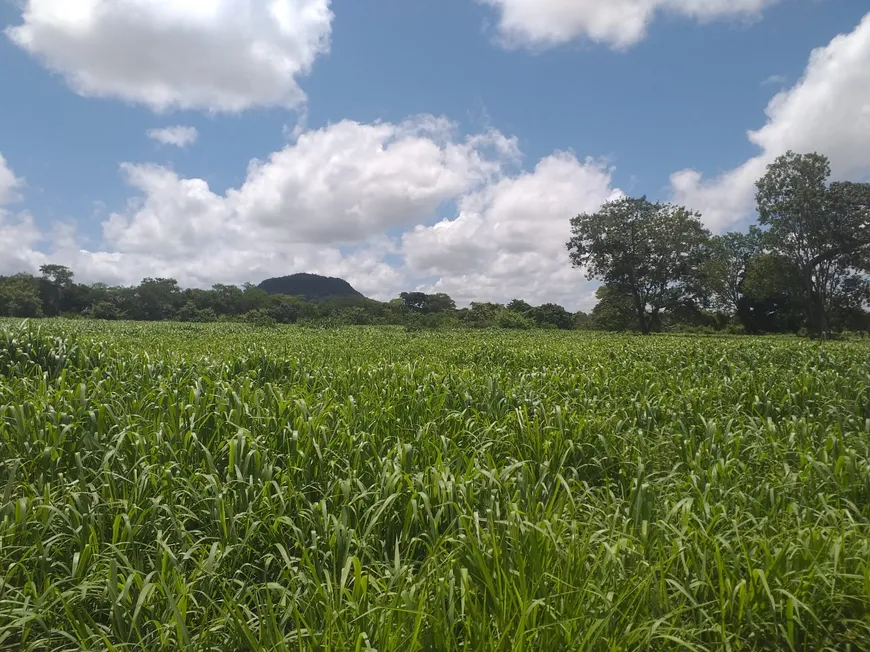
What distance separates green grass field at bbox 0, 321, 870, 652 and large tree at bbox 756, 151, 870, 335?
121 ft

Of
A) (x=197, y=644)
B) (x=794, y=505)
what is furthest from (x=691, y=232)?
(x=197, y=644)

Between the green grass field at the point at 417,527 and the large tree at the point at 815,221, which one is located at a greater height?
the large tree at the point at 815,221

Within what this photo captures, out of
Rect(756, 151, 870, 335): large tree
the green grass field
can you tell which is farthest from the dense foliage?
the green grass field

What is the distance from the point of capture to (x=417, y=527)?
303cm

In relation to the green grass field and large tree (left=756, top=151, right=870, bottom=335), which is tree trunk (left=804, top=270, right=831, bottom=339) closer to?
large tree (left=756, top=151, right=870, bottom=335)

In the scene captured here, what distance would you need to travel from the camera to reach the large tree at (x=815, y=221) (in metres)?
33.4

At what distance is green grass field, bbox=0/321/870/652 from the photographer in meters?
2.10

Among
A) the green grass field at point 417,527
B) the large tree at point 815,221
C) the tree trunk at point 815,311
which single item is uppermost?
the large tree at point 815,221

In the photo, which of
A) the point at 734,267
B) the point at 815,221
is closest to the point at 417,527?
the point at 815,221

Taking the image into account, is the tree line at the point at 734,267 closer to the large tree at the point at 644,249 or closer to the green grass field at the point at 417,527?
the large tree at the point at 644,249

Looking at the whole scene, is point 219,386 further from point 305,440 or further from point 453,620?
point 453,620

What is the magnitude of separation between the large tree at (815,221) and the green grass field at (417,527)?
36.8m

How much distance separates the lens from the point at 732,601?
7.16 feet

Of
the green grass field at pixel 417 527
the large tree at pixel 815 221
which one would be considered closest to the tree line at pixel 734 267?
the large tree at pixel 815 221
